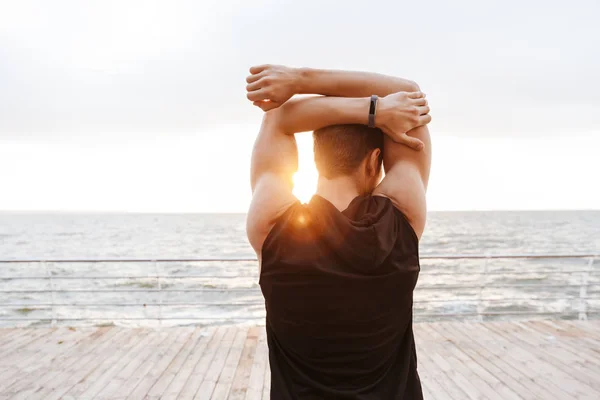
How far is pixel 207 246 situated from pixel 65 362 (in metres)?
21.2

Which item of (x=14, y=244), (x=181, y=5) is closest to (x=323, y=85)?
(x=181, y=5)

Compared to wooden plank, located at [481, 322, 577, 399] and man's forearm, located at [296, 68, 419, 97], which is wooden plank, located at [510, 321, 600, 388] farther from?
man's forearm, located at [296, 68, 419, 97]

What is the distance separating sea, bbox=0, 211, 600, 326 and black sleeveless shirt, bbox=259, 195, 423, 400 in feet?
6.77

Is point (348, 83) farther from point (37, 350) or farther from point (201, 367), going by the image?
point (37, 350)

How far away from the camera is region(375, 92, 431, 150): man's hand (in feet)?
2.24

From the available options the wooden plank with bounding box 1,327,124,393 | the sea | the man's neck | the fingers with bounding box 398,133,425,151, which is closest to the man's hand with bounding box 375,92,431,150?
the fingers with bounding box 398,133,425,151

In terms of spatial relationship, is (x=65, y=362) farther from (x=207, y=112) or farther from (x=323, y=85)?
(x=207, y=112)

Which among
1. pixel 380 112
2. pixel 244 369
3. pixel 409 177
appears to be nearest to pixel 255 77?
pixel 380 112

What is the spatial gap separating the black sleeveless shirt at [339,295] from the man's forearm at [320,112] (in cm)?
15

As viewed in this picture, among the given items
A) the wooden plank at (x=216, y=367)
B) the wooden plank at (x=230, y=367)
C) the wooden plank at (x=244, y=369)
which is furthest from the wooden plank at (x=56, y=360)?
the wooden plank at (x=244, y=369)

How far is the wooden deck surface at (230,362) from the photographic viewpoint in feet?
10.1

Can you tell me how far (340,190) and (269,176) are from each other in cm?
15

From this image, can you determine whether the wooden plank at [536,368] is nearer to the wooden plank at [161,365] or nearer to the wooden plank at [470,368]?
the wooden plank at [470,368]

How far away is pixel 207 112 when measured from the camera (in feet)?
51.3
